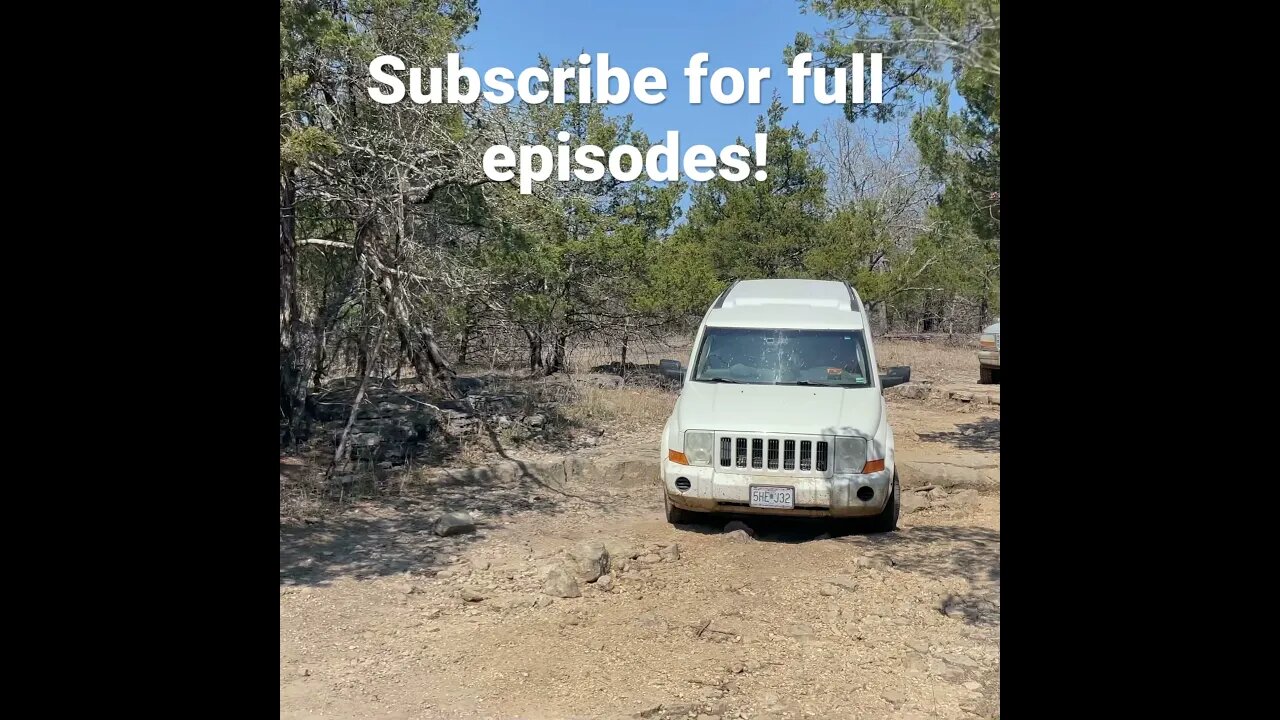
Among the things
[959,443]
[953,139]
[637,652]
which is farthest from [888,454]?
[959,443]

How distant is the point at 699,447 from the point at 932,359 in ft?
53.0

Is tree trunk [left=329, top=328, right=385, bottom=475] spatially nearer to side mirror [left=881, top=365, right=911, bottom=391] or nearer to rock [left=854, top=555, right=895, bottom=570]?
side mirror [left=881, top=365, right=911, bottom=391]

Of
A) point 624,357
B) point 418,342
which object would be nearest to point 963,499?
point 418,342

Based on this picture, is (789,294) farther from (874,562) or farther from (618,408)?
(618,408)

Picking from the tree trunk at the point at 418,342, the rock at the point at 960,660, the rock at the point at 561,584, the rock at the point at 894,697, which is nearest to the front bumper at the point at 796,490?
the rock at the point at 561,584

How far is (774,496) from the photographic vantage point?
6.08 metres

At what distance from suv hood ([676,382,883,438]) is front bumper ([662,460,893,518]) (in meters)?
0.34

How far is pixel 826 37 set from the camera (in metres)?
4.27

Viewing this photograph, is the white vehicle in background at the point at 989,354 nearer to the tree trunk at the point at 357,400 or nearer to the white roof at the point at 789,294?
the white roof at the point at 789,294

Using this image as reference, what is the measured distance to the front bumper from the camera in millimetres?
6055

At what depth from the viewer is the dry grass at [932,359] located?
18.0 metres

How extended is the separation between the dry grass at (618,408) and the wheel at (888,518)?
19.4ft

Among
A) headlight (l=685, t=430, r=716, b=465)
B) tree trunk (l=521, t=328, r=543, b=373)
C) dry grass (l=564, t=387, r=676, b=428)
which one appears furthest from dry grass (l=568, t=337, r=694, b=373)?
headlight (l=685, t=430, r=716, b=465)
